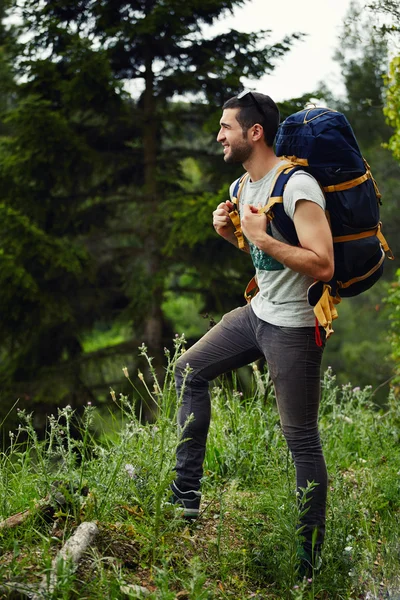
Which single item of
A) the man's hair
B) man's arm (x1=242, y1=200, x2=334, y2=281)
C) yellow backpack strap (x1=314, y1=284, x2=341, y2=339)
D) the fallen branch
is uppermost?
the man's hair

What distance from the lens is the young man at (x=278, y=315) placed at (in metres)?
2.99

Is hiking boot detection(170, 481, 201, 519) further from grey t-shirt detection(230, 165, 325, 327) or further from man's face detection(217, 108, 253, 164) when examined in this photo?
man's face detection(217, 108, 253, 164)

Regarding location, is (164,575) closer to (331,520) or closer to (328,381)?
(331,520)

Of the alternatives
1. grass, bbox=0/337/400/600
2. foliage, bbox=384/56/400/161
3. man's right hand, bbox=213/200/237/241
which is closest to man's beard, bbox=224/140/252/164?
man's right hand, bbox=213/200/237/241

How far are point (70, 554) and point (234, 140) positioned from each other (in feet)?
6.00

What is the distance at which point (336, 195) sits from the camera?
3092 millimetres

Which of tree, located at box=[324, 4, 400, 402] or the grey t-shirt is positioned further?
tree, located at box=[324, 4, 400, 402]

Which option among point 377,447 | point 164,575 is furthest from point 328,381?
point 164,575

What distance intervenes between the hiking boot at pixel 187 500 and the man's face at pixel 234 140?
1.51m

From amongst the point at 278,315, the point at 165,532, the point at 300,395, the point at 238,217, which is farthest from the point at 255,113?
the point at 165,532

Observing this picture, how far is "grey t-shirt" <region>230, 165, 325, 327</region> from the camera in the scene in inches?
125

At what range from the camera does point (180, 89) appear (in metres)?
11.5

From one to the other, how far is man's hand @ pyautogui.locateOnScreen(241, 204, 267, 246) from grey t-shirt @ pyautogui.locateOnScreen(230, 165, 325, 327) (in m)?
0.10

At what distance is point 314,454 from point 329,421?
2839mm
